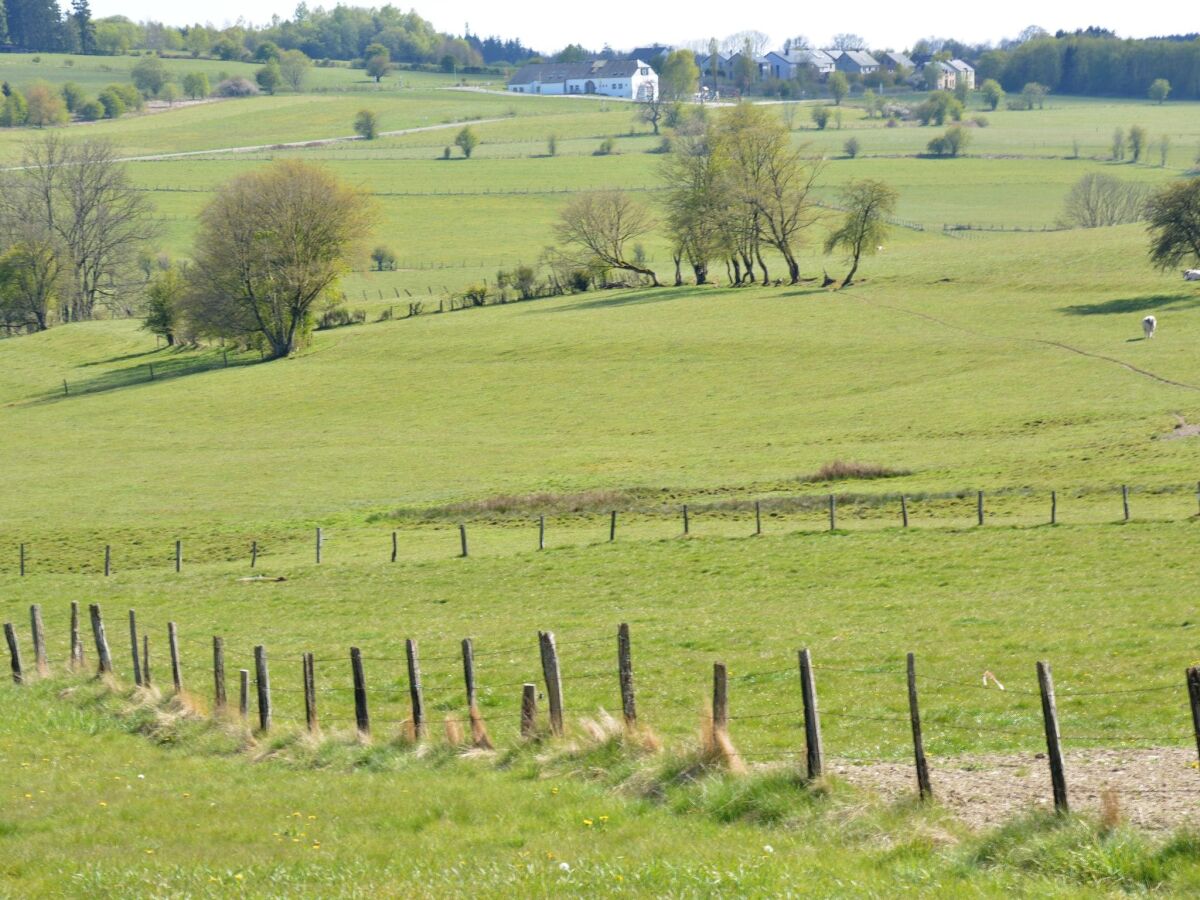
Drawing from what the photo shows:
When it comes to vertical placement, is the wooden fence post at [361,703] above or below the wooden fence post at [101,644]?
above

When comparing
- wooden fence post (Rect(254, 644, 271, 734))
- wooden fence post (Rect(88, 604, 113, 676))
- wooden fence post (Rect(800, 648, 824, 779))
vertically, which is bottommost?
wooden fence post (Rect(88, 604, 113, 676))

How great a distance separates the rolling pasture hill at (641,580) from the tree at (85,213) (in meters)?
19.4

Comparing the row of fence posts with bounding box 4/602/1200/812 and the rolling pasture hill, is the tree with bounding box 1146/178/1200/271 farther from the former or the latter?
the row of fence posts with bounding box 4/602/1200/812

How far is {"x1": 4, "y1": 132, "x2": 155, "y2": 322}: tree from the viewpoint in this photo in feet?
392

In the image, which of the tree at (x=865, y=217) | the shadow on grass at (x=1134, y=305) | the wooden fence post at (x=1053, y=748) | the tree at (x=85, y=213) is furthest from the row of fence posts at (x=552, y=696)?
the tree at (x=85, y=213)

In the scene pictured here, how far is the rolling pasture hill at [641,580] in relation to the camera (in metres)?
12.7

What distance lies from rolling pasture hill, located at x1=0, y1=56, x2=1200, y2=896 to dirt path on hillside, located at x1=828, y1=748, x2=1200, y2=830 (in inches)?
2.9

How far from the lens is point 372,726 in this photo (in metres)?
19.9

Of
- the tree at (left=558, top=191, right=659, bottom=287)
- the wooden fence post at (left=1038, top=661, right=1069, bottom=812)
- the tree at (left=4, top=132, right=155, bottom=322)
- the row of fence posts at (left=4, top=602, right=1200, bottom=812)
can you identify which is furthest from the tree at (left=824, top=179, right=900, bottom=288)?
the wooden fence post at (left=1038, top=661, right=1069, bottom=812)

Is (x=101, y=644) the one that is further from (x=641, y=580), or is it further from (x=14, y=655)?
(x=641, y=580)

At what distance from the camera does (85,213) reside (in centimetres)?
11950

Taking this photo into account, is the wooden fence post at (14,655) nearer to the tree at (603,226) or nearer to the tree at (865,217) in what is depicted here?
the tree at (865,217)

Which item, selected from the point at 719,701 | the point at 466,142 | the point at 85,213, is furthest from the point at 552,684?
the point at 466,142

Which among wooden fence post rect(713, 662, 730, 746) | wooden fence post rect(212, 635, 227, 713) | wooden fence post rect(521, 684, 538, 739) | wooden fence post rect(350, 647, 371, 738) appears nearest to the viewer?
wooden fence post rect(713, 662, 730, 746)
